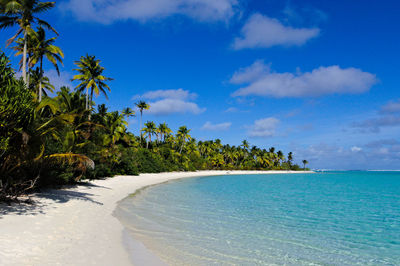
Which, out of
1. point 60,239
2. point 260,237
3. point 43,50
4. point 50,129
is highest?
point 43,50

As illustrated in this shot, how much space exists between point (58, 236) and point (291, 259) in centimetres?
774

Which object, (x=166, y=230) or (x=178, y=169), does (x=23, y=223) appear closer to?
(x=166, y=230)

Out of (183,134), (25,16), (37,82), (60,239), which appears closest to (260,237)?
(60,239)

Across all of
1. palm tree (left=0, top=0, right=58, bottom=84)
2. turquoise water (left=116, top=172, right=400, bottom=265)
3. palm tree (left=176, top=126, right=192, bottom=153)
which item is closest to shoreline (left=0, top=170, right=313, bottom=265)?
turquoise water (left=116, top=172, right=400, bottom=265)

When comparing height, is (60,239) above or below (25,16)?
below

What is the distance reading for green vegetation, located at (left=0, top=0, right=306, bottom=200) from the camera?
10695 mm

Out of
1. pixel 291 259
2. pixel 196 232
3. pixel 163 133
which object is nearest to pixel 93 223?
pixel 196 232

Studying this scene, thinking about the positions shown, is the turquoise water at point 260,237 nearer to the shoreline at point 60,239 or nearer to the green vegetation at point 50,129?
the shoreline at point 60,239

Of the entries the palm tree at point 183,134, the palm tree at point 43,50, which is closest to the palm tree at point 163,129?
the palm tree at point 183,134

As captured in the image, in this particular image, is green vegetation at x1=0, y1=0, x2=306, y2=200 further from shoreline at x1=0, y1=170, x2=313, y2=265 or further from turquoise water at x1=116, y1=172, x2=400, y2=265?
turquoise water at x1=116, y1=172, x2=400, y2=265

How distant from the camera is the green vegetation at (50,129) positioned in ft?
35.1

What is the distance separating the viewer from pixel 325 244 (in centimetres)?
1039

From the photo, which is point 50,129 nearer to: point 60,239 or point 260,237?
point 60,239

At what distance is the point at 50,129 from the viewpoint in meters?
11.8
